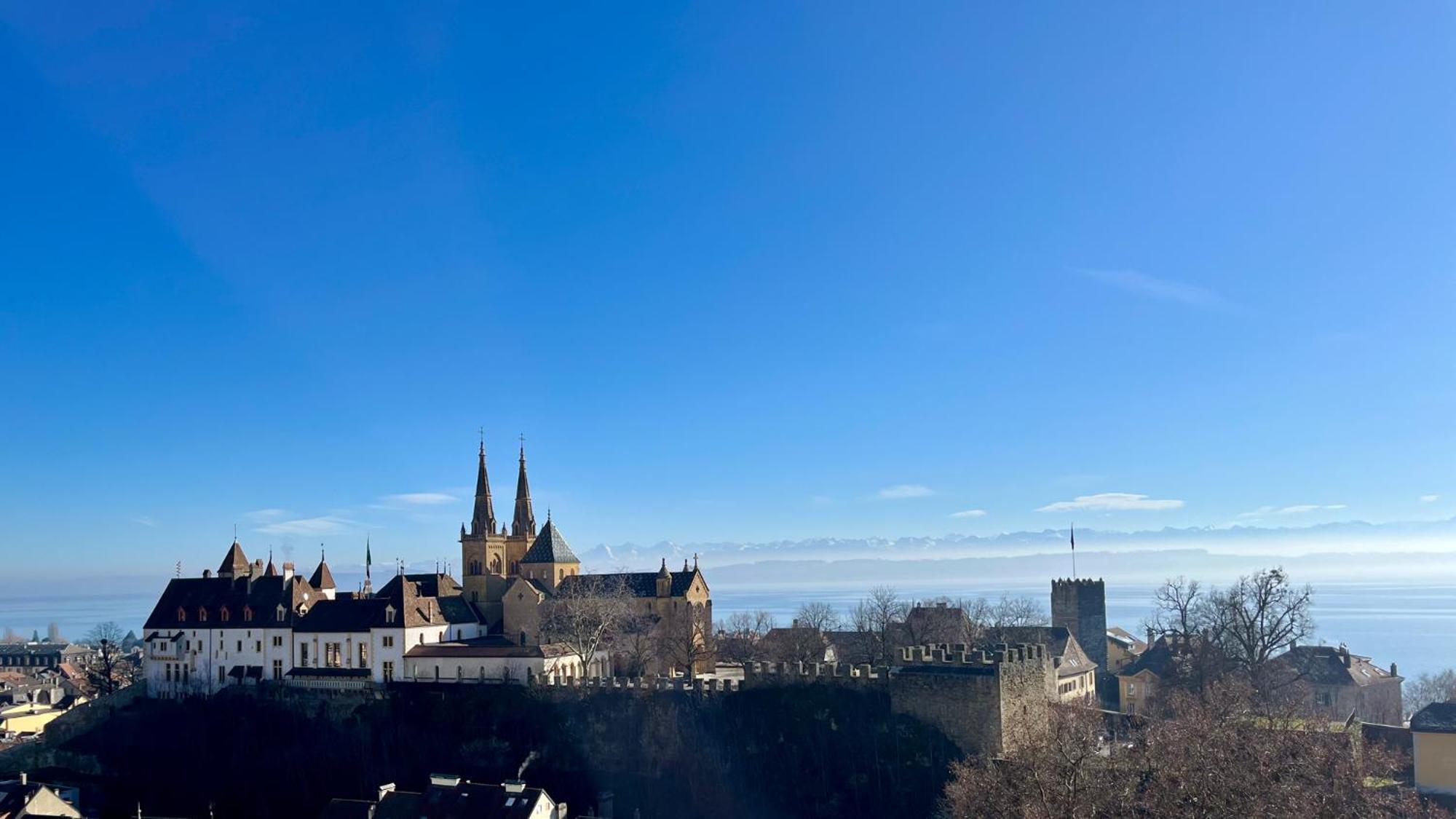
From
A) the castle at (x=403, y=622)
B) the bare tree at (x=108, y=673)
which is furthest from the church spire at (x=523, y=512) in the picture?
the bare tree at (x=108, y=673)

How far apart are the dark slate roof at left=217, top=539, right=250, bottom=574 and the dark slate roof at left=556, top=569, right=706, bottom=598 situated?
22683 mm

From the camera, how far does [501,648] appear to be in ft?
198

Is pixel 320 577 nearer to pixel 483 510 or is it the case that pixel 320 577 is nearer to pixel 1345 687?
pixel 483 510

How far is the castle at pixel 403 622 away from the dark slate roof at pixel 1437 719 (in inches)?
1438

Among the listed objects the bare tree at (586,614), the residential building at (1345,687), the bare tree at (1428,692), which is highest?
the bare tree at (586,614)

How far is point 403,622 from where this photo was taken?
62438 mm

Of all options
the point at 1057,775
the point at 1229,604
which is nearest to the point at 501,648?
the point at 1057,775

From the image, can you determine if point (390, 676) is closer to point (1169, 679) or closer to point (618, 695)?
point (618, 695)

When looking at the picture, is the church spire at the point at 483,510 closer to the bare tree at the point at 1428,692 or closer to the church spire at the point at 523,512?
the church spire at the point at 523,512

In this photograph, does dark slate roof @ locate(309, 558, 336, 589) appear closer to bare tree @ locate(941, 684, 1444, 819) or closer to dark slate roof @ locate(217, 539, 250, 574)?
dark slate roof @ locate(217, 539, 250, 574)

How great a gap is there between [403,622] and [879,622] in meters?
35.7

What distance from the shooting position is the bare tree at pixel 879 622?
72625mm

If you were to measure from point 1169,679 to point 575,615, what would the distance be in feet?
112

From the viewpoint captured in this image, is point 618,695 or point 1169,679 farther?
point 1169,679
